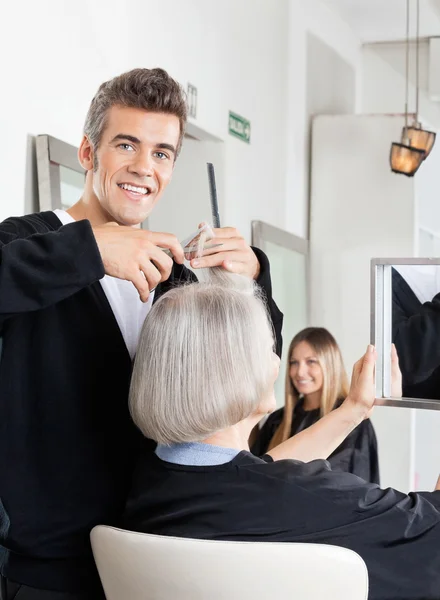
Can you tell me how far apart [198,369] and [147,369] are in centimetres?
10

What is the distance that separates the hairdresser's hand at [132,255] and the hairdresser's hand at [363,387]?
1.78ft

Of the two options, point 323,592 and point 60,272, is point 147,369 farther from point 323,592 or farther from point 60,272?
point 323,592

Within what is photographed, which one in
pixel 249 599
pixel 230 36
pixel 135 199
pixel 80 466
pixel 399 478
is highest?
pixel 230 36

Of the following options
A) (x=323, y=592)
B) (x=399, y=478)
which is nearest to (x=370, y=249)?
(x=399, y=478)

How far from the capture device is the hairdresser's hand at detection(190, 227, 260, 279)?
1676 millimetres

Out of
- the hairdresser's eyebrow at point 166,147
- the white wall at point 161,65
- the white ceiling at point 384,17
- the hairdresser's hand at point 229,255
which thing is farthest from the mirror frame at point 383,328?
the white ceiling at point 384,17

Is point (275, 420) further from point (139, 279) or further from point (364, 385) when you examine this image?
point (139, 279)

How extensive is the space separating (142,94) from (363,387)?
2.44 ft

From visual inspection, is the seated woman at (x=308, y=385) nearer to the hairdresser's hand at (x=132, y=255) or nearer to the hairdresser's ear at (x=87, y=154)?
the hairdresser's ear at (x=87, y=154)

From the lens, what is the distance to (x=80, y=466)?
5.28ft

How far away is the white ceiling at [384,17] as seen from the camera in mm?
5938

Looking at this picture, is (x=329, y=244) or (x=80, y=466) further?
(x=329, y=244)

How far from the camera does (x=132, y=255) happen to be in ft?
4.73

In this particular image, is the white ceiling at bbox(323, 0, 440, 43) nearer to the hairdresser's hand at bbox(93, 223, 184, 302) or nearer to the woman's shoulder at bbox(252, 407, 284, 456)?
the woman's shoulder at bbox(252, 407, 284, 456)
